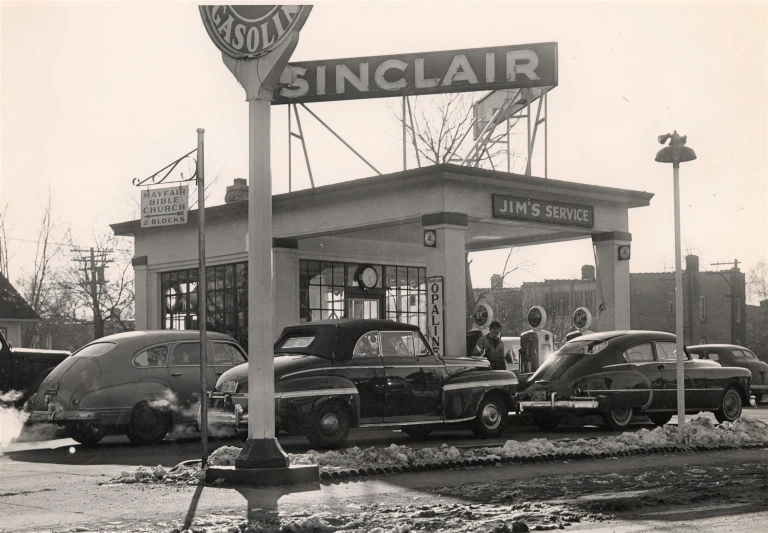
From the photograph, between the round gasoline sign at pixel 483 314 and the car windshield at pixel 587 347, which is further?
the round gasoline sign at pixel 483 314

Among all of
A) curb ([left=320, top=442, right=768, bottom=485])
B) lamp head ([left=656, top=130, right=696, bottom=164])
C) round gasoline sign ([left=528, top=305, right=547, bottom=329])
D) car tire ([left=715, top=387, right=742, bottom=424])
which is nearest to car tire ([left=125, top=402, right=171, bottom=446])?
curb ([left=320, top=442, right=768, bottom=485])

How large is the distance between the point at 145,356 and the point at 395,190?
7.05m

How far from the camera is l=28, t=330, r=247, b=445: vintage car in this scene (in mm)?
14281

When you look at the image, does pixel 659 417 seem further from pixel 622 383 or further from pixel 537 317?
pixel 537 317

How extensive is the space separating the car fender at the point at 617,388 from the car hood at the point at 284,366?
4676 mm

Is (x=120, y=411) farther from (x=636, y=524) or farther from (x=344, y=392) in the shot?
(x=636, y=524)

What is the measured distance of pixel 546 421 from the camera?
1711 cm

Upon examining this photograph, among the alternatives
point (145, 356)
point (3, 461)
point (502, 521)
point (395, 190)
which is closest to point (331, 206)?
point (395, 190)

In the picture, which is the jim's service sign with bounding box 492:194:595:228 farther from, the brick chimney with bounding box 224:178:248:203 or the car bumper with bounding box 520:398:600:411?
the brick chimney with bounding box 224:178:248:203

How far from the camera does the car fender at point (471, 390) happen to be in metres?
14.9

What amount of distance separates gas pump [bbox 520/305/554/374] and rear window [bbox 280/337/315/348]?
977 centimetres

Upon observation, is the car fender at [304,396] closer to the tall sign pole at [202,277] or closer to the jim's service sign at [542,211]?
the tall sign pole at [202,277]

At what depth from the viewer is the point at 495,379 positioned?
15.5 meters

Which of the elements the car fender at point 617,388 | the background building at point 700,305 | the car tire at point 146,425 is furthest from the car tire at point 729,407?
the background building at point 700,305
